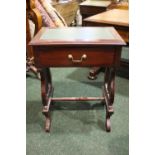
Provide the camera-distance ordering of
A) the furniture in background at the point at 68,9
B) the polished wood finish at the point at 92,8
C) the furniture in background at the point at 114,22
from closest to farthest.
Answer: the furniture in background at the point at 114,22 < the polished wood finish at the point at 92,8 < the furniture in background at the point at 68,9

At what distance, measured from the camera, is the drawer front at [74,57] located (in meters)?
1.37

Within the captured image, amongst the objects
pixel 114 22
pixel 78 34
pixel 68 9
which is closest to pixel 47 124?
pixel 78 34

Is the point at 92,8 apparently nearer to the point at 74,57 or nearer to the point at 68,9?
the point at 68,9

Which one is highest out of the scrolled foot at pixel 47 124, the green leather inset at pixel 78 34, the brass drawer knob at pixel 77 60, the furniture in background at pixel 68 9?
the furniture in background at pixel 68 9

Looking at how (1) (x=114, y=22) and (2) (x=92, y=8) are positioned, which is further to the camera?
(2) (x=92, y=8)

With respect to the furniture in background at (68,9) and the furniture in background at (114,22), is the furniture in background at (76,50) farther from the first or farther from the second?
the furniture in background at (68,9)

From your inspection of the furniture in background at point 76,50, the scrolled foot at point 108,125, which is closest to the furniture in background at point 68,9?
the furniture in background at point 76,50

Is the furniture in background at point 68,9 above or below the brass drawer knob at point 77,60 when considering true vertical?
above

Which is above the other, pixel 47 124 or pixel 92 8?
pixel 92 8

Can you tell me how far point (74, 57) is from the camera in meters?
1.38

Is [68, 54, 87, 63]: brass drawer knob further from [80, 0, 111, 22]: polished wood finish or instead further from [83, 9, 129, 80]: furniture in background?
[80, 0, 111, 22]: polished wood finish
